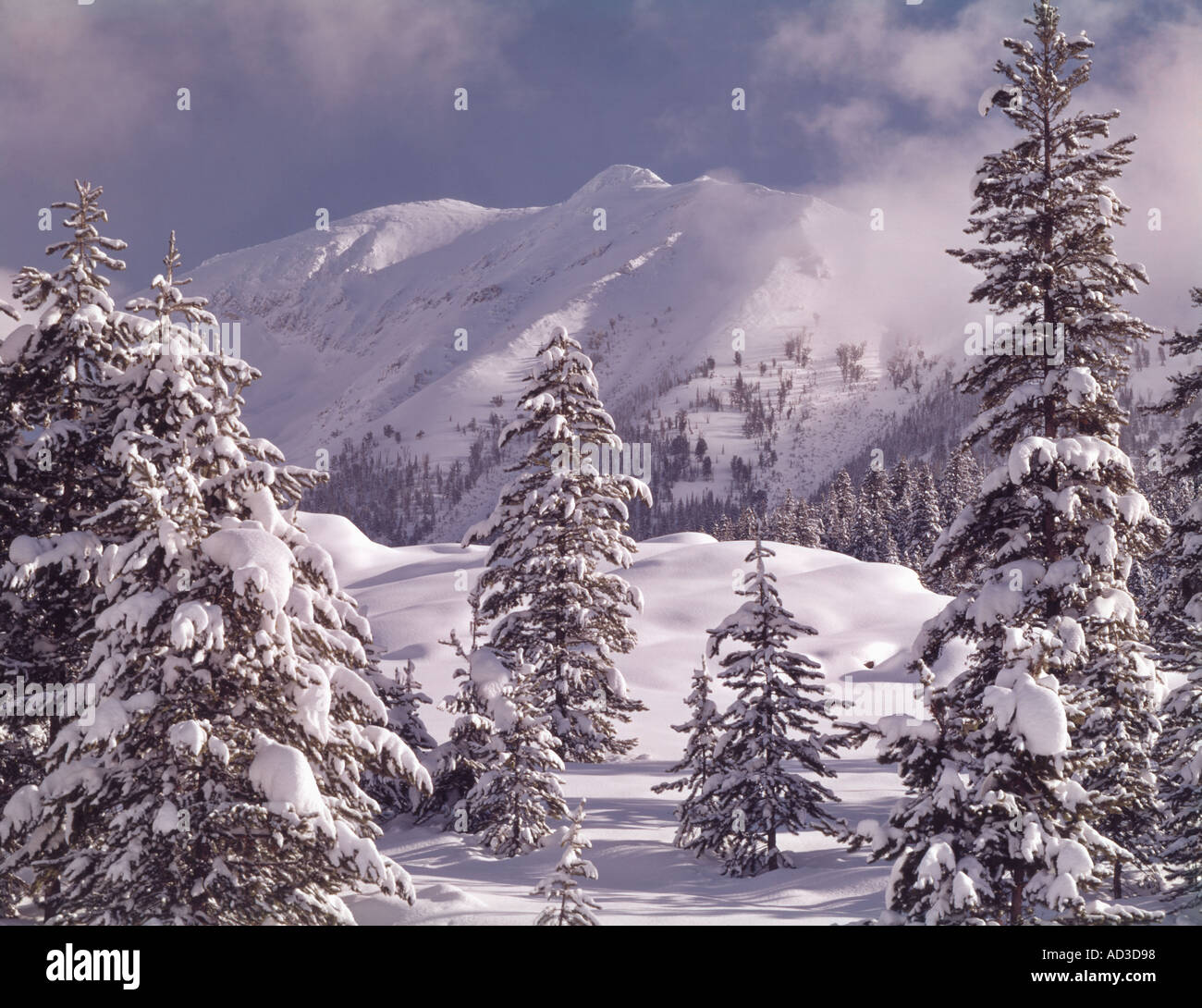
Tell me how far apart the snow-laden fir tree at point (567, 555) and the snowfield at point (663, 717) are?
1.88m

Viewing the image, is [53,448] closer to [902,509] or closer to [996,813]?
[996,813]

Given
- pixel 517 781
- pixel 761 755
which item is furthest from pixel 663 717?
pixel 517 781

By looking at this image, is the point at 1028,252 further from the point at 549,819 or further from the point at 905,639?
the point at 905,639

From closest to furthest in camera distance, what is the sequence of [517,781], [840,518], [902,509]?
[517,781], [902,509], [840,518]

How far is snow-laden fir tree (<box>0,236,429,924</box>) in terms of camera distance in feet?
28.2

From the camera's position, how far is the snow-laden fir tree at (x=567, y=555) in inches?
869

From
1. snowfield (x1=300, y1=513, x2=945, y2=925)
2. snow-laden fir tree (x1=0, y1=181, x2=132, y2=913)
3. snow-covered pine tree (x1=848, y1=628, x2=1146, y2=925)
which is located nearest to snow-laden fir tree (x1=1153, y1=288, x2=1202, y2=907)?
snow-covered pine tree (x1=848, y1=628, x2=1146, y2=925)

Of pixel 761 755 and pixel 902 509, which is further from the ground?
pixel 902 509

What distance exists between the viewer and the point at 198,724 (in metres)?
8.44

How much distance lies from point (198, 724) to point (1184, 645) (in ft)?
47.4

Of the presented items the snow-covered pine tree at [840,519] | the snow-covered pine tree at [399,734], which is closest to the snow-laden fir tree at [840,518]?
the snow-covered pine tree at [840,519]

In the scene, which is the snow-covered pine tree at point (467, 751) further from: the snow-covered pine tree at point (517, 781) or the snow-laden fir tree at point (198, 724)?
the snow-laden fir tree at point (198, 724)

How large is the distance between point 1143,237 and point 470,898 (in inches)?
520
